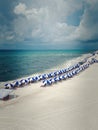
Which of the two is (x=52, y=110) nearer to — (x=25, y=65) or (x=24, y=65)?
(x=25, y=65)

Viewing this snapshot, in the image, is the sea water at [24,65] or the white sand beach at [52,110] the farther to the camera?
the sea water at [24,65]

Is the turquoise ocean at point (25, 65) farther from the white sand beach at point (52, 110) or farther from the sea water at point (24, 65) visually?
the white sand beach at point (52, 110)

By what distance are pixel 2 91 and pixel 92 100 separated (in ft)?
10.8

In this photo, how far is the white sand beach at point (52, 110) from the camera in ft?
16.7

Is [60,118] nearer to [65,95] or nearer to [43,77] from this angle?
[65,95]

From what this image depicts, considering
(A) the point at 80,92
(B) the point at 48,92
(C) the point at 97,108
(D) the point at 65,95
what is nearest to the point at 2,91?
(B) the point at 48,92

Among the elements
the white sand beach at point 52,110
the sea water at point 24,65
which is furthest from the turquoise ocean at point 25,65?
the white sand beach at point 52,110

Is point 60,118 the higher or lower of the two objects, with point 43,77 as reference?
lower

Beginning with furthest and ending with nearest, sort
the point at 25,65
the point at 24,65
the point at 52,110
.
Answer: the point at 24,65, the point at 25,65, the point at 52,110

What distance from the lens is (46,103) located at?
6.75 meters

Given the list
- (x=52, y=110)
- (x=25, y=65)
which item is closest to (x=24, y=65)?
(x=25, y=65)

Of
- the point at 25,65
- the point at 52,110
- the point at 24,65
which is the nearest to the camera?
the point at 52,110

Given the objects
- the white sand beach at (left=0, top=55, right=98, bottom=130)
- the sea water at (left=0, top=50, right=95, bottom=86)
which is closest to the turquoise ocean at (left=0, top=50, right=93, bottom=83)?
the sea water at (left=0, top=50, right=95, bottom=86)

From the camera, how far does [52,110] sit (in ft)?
20.0
